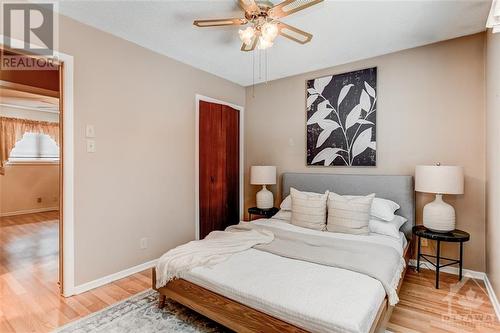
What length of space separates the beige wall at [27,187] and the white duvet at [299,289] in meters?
6.03

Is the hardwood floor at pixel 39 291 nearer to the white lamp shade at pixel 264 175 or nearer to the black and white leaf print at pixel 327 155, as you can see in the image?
the white lamp shade at pixel 264 175

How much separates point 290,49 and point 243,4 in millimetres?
1292

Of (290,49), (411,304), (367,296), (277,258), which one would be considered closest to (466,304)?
(411,304)

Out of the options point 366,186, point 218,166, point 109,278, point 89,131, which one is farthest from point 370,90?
point 109,278

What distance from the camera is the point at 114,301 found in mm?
2270

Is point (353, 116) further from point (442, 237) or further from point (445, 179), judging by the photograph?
point (442, 237)

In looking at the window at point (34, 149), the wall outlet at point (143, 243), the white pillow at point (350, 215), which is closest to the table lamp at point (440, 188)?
the white pillow at point (350, 215)

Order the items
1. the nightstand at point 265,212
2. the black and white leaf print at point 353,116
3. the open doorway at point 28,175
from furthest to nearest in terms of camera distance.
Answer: the open doorway at point 28,175 → the nightstand at point 265,212 → the black and white leaf print at point 353,116

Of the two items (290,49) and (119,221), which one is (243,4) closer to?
(290,49)

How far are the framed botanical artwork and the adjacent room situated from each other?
0.03 metres

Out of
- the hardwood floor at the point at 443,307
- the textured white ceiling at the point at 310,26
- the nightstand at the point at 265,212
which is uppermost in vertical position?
the textured white ceiling at the point at 310,26

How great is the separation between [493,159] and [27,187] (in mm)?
8152

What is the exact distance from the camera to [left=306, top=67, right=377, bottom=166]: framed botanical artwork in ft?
10.7

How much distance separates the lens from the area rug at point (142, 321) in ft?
6.15
